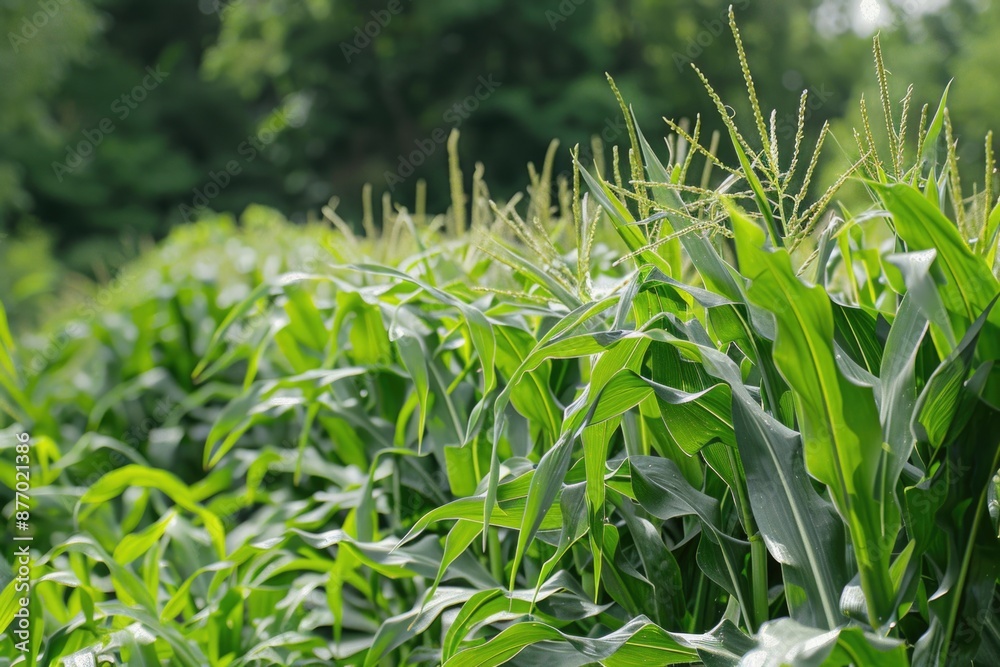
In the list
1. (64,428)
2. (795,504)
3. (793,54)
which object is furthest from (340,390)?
(793,54)

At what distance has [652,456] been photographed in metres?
1.06

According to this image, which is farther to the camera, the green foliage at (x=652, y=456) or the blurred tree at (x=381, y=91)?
the blurred tree at (x=381, y=91)

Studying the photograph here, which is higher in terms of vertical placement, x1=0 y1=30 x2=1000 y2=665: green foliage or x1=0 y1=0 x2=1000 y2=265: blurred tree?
x1=0 y1=0 x2=1000 y2=265: blurred tree

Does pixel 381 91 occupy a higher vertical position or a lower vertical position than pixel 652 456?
higher

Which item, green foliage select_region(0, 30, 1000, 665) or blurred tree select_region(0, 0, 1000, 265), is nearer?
green foliage select_region(0, 30, 1000, 665)

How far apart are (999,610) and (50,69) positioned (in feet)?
48.1

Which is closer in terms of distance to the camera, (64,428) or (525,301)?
(525,301)

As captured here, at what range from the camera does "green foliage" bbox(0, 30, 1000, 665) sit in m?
0.82

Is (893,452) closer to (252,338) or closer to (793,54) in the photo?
(252,338)

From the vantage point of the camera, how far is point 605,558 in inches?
44.4

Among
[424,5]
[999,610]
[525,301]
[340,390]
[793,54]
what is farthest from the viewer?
[793,54]

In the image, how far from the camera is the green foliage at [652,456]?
825 mm

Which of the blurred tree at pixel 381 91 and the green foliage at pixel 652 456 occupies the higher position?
the blurred tree at pixel 381 91

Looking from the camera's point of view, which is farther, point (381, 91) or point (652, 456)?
point (381, 91)
